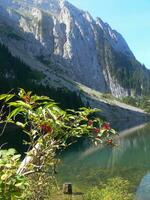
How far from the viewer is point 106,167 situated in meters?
71.0

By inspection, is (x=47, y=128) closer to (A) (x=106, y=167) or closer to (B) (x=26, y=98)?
(B) (x=26, y=98)

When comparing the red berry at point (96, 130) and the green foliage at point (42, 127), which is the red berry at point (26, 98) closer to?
the green foliage at point (42, 127)

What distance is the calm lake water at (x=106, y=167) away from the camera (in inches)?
2104

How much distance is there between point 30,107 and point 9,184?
→ 1286 mm

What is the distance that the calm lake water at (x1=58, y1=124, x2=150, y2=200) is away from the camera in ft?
175

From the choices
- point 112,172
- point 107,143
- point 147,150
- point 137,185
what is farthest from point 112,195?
point 147,150

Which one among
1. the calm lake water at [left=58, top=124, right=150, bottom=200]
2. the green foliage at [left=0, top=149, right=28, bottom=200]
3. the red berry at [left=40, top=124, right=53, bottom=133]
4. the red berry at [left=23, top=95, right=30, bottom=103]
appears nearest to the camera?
the green foliage at [left=0, top=149, right=28, bottom=200]

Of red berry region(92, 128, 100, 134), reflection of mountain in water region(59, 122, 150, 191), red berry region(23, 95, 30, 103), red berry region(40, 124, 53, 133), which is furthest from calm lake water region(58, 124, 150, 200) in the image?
red berry region(23, 95, 30, 103)

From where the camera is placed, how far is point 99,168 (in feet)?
229

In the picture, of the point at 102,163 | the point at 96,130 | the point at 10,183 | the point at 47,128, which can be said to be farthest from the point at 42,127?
the point at 102,163

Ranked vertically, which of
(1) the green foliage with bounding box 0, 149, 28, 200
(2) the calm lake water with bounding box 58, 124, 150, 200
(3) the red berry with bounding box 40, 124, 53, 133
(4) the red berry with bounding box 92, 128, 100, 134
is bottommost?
(1) the green foliage with bounding box 0, 149, 28, 200

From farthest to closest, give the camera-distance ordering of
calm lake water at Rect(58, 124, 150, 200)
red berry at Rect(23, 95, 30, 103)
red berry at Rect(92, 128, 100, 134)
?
calm lake water at Rect(58, 124, 150, 200) < red berry at Rect(92, 128, 100, 134) < red berry at Rect(23, 95, 30, 103)

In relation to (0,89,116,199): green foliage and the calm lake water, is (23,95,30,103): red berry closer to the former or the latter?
(0,89,116,199): green foliage

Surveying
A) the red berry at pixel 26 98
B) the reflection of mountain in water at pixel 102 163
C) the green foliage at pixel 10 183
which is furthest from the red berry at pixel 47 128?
the reflection of mountain in water at pixel 102 163
